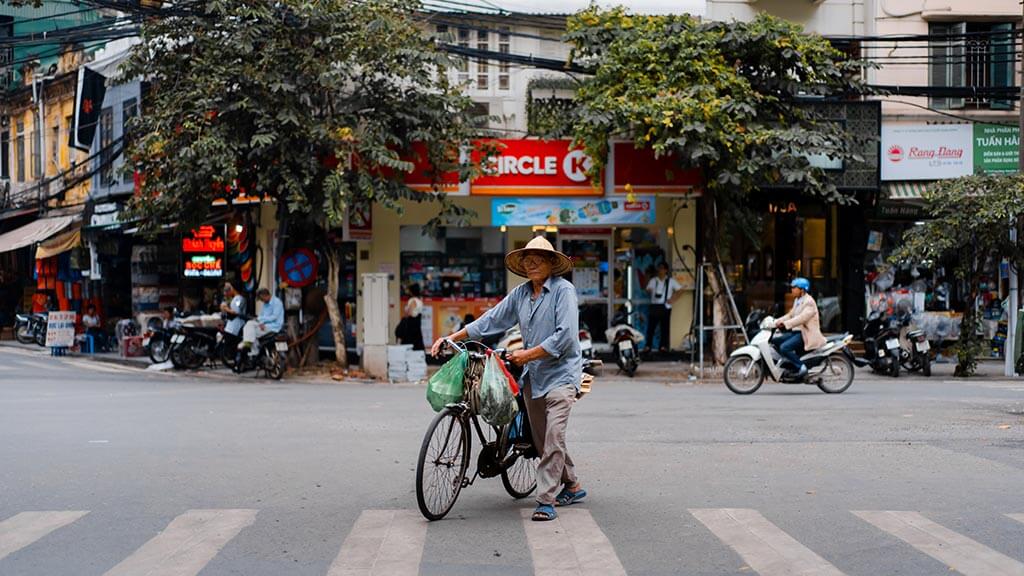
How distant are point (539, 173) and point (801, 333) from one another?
7.25 m

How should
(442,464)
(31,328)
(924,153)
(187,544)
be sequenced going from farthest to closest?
(31,328), (924,153), (442,464), (187,544)

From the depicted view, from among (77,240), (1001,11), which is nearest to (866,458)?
(1001,11)

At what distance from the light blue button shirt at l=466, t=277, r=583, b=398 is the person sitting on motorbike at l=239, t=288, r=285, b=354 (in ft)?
45.6

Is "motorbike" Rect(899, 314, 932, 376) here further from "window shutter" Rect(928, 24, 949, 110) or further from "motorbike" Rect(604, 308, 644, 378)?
"window shutter" Rect(928, 24, 949, 110)

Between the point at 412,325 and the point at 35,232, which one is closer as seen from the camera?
the point at 412,325

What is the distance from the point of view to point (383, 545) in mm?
6750

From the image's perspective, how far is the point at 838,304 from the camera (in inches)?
953

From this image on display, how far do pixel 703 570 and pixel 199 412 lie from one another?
950 cm

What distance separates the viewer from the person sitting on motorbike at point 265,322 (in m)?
21.2

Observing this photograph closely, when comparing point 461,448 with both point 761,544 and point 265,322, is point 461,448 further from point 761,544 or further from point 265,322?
point 265,322

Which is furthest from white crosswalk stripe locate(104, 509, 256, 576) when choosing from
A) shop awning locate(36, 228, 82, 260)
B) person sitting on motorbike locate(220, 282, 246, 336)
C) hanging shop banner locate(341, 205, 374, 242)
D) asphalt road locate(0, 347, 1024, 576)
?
shop awning locate(36, 228, 82, 260)

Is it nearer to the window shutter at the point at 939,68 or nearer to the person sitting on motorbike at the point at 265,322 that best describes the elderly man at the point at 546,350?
the person sitting on motorbike at the point at 265,322

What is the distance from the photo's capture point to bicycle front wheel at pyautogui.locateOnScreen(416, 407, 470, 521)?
23.6ft

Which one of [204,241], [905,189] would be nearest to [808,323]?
[905,189]
